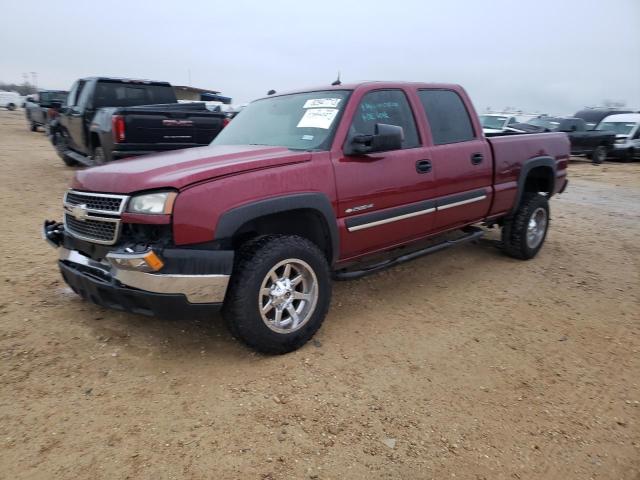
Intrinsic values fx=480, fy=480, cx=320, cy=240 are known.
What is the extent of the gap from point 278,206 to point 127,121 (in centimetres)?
507

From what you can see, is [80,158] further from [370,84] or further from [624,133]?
[624,133]

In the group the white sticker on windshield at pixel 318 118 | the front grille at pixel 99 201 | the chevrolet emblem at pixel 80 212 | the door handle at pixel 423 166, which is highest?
the white sticker on windshield at pixel 318 118

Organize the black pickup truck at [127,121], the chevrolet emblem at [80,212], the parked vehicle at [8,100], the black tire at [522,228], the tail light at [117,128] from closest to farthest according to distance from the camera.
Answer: the chevrolet emblem at [80,212], the black tire at [522,228], the tail light at [117,128], the black pickup truck at [127,121], the parked vehicle at [8,100]

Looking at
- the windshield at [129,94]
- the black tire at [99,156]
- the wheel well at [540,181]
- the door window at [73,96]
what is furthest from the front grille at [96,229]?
the door window at [73,96]

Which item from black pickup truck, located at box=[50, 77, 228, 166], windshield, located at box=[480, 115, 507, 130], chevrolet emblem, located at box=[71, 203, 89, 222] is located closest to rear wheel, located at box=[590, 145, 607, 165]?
windshield, located at box=[480, 115, 507, 130]

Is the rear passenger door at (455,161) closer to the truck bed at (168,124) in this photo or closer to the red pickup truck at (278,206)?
the red pickup truck at (278,206)

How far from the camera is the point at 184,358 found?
3.17 metres

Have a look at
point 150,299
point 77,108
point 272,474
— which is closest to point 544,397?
point 272,474

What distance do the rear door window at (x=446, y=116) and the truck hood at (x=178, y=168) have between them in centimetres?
154

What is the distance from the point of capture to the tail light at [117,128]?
714cm

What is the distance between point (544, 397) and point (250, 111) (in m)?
3.34

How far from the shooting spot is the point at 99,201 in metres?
3.03

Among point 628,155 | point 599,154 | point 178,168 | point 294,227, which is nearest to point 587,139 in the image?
point 599,154

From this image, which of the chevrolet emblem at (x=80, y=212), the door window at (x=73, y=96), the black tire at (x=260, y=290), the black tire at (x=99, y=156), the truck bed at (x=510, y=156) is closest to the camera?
the black tire at (x=260, y=290)
